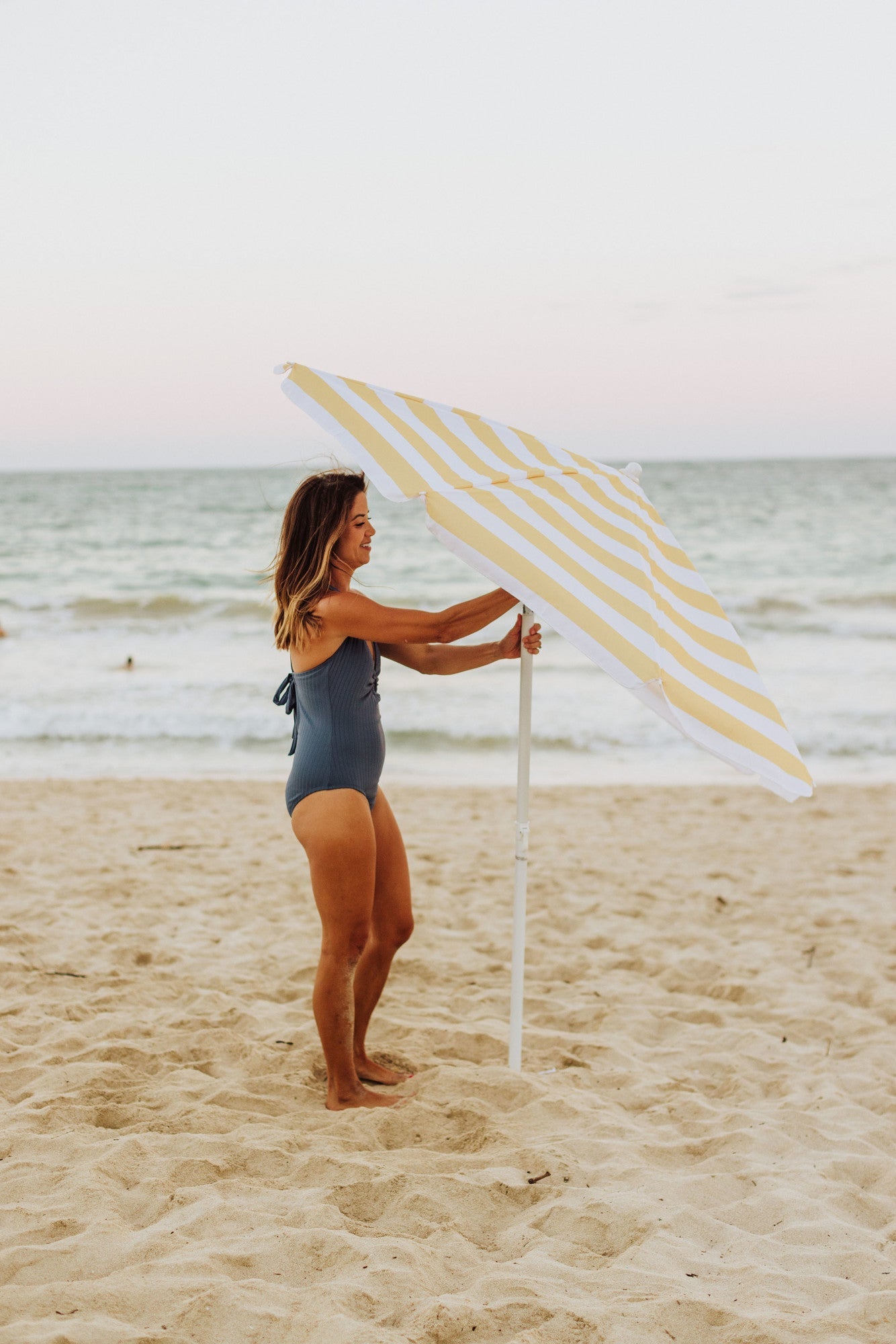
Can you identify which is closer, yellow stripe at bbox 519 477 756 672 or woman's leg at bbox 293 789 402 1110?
yellow stripe at bbox 519 477 756 672

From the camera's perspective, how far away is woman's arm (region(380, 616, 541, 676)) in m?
3.12

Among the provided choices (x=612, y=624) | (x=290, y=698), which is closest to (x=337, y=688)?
(x=290, y=698)

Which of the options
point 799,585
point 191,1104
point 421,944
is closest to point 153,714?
point 421,944

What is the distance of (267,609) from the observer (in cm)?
1931

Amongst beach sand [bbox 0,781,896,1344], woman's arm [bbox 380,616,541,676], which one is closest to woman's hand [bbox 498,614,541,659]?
woman's arm [bbox 380,616,541,676]

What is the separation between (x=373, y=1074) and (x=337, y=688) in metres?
1.45

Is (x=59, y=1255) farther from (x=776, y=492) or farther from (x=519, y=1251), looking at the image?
(x=776, y=492)

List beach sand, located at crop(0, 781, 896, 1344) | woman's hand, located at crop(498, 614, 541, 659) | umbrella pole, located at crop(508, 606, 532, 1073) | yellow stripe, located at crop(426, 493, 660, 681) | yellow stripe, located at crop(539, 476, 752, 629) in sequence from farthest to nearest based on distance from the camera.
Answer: umbrella pole, located at crop(508, 606, 532, 1073)
woman's hand, located at crop(498, 614, 541, 659)
yellow stripe, located at crop(539, 476, 752, 629)
yellow stripe, located at crop(426, 493, 660, 681)
beach sand, located at crop(0, 781, 896, 1344)

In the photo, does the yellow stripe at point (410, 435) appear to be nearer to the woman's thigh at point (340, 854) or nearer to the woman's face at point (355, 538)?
the woman's face at point (355, 538)

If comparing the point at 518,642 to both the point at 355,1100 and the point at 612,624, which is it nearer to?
the point at 612,624

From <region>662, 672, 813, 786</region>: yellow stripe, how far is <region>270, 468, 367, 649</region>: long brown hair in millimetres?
1064

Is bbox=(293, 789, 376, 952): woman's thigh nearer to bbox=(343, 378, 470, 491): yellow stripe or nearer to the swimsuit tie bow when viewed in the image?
the swimsuit tie bow

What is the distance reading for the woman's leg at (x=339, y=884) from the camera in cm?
307

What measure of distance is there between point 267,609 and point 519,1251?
1732 cm
